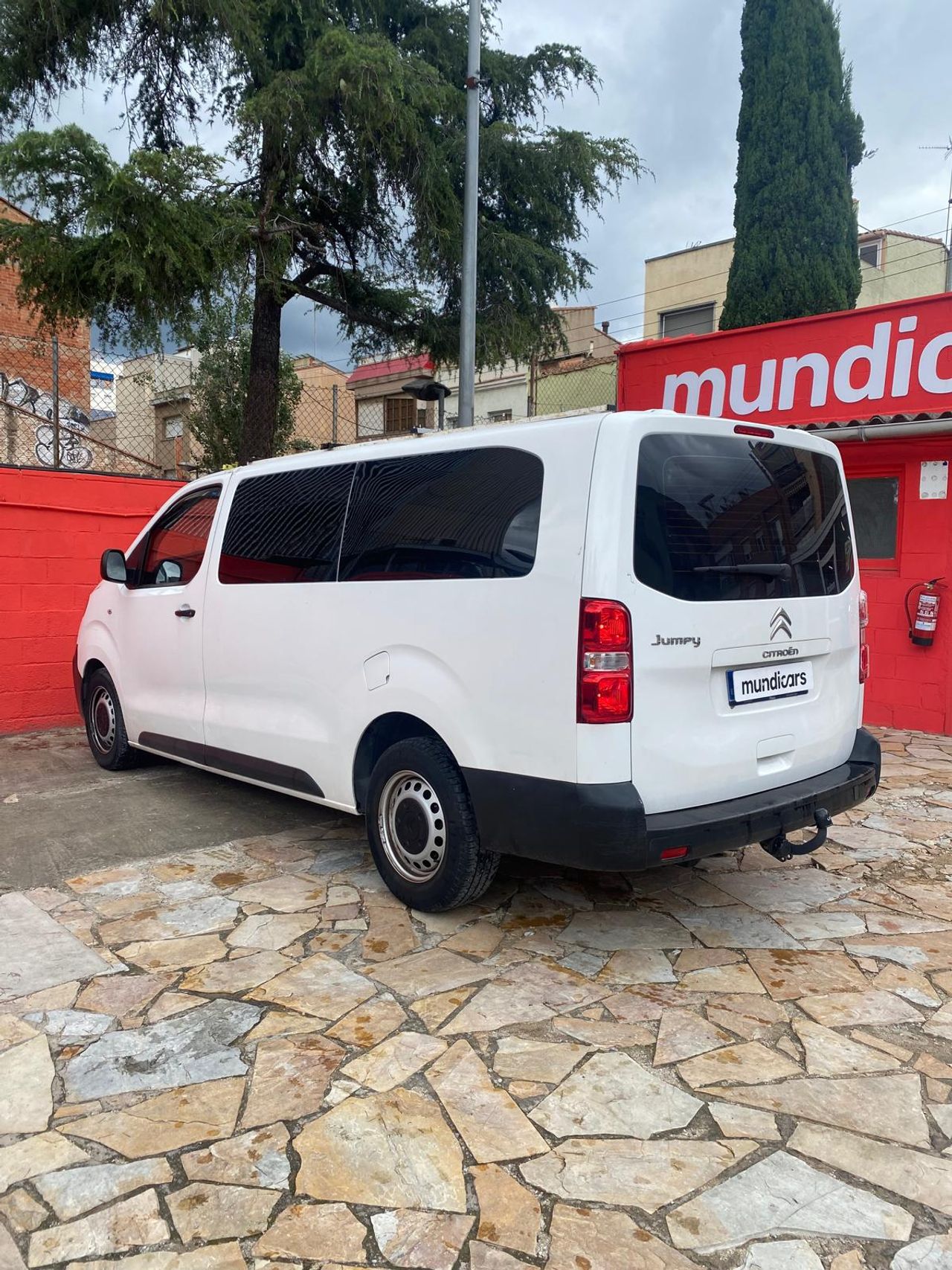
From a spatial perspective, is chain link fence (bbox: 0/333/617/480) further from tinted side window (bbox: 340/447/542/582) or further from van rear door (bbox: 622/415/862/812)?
van rear door (bbox: 622/415/862/812)

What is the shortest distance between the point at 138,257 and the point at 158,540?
389cm

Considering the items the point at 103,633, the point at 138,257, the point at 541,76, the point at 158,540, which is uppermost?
the point at 541,76

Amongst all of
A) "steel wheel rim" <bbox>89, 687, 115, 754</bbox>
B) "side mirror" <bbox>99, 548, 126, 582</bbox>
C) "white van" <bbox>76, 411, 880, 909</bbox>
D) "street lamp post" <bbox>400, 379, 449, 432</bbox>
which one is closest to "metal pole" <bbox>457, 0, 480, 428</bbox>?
"street lamp post" <bbox>400, 379, 449, 432</bbox>

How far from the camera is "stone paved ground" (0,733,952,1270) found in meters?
2.13

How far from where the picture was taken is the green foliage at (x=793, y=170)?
41.2 ft

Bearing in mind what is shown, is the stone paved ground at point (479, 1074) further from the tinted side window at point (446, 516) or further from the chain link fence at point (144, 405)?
the chain link fence at point (144, 405)

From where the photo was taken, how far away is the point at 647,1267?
202cm

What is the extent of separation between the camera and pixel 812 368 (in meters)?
8.53

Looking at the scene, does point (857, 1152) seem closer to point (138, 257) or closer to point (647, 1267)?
point (647, 1267)

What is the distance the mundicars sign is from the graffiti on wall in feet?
19.1

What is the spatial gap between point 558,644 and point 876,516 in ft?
19.0

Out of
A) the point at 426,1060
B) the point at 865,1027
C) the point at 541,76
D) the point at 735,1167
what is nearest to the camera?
the point at 735,1167

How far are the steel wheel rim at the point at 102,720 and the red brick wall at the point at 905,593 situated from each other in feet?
19.5

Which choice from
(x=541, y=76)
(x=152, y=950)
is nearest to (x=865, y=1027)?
(x=152, y=950)
